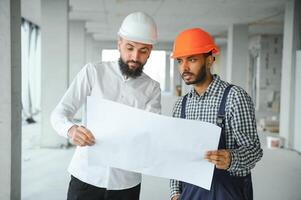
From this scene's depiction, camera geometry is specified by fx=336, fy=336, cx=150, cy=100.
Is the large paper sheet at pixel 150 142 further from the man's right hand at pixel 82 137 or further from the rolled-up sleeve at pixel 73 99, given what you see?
the rolled-up sleeve at pixel 73 99

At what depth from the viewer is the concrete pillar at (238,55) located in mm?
10922

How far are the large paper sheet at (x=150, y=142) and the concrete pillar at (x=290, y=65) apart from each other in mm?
6531

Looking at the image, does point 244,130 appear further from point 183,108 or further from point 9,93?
point 9,93

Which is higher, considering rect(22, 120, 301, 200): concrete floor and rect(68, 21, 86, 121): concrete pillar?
rect(68, 21, 86, 121): concrete pillar

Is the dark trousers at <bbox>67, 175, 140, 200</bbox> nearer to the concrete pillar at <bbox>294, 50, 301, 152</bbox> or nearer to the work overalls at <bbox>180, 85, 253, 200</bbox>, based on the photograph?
the work overalls at <bbox>180, 85, 253, 200</bbox>

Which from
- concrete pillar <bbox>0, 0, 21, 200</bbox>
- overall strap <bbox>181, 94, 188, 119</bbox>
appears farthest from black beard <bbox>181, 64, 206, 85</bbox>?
concrete pillar <bbox>0, 0, 21, 200</bbox>

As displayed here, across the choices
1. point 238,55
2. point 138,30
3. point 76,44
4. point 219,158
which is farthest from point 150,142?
point 238,55

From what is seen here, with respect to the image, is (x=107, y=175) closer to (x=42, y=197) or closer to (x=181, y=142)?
(x=181, y=142)

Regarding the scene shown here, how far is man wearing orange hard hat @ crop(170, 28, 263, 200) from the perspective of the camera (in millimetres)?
1399

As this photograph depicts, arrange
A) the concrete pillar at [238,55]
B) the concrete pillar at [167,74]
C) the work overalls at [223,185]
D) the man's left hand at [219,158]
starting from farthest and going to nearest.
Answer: the concrete pillar at [167,74]
the concrete pillar at [238,55]
the work overalls at [223,185]
the man's left hand at [219,158]

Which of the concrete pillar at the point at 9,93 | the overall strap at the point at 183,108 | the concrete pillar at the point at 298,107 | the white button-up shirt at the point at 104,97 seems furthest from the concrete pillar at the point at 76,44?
the overall strap at the point at 183,108

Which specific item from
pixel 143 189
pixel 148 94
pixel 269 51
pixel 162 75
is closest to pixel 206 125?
pixel 148 94

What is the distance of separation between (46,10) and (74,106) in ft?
18.4

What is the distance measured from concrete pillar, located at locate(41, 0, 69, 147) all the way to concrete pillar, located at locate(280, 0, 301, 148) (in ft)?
15.5
